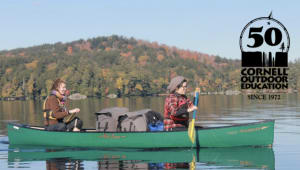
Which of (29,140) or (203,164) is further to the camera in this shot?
(29,140)

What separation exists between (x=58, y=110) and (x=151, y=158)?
3.63 m

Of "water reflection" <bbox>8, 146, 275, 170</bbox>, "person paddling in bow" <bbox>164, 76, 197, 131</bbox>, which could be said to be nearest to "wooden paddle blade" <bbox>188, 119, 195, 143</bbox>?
"person paddling in bow" <bbox>164, 76, 197, 131</bbox>

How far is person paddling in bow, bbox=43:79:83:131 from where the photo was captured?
15398 millimetres

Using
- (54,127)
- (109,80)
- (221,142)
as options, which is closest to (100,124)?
(54,127)

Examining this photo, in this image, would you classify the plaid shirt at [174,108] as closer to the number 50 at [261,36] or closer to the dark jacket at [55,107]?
the dark jacket at [55,107]

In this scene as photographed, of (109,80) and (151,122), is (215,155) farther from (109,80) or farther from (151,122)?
(109,80)

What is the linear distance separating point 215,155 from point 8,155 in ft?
21.6

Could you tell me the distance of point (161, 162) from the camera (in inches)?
521

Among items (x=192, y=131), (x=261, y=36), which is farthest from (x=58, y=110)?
(x=261, y=36)

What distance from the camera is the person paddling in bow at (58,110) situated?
50.5ft

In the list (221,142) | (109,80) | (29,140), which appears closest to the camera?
(221,142)

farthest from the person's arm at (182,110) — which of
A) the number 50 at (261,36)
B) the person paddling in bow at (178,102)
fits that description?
the number 50 at (261,36)

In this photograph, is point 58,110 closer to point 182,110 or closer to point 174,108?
point 174,108

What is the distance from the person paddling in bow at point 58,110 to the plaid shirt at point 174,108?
2.78 m
